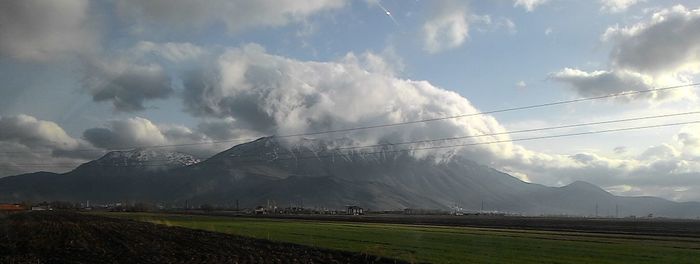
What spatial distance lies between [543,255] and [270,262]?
20.3 m

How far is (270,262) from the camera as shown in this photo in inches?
1444

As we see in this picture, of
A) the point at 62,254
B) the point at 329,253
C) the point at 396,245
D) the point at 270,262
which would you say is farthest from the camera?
the point at 396,245

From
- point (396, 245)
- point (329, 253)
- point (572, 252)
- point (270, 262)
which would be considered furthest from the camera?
point (396, 245)

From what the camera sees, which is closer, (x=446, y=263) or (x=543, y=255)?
(x=446, y=263)

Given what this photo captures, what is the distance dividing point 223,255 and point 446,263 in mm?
14697

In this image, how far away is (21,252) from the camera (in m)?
39.8

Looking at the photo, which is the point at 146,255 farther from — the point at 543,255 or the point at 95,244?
the point at 543,255

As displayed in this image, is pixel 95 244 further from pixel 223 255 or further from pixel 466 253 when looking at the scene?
pixel 466 253

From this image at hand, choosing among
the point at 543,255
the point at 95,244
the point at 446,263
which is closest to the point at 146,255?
the point at 95,244

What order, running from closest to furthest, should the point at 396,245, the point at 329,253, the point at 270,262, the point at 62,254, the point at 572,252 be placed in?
the point at 270,262 → the point at 62,254 → the point at 329,253 → the point at 572,252 → the point at 396,245

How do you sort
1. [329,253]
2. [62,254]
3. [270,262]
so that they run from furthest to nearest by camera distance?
[329,253], [62,254], [270,262]

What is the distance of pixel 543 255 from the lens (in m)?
44.1

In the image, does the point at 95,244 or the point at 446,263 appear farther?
the point at 95,244

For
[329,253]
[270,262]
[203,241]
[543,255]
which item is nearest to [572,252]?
[543,255]
